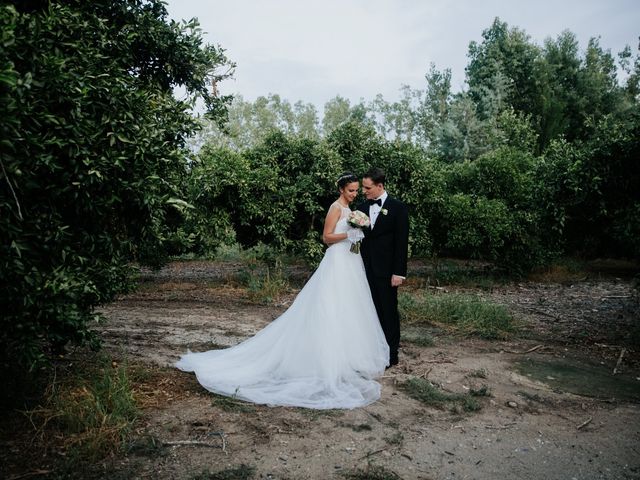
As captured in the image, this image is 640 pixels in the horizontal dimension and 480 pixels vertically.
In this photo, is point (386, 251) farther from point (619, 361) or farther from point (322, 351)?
point (619, 361)

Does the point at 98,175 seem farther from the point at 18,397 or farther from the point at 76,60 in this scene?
the point at 18,397

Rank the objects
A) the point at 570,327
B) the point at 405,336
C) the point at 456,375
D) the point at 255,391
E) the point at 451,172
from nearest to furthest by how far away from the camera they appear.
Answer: the point at 255,391 → the point at 456,375 → the point at 405,336 → the point at 570,327 → the point at 451,172

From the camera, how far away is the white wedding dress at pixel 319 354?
216 inches

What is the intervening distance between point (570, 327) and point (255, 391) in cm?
702

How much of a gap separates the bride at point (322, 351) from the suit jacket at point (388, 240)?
24 centimetres

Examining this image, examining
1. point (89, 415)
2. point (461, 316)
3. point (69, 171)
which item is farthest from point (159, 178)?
point (461, 316)

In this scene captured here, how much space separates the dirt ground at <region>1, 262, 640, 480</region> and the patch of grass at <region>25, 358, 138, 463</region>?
212 millimetres

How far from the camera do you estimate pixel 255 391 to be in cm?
548

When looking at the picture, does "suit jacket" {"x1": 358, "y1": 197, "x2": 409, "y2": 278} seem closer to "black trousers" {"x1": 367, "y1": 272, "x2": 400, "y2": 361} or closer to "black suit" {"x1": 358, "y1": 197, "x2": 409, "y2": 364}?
"black suit" {"x1": 358, "y1": 197, "x2": 409, "y2": 364}

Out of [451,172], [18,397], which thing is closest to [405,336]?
[18,397]

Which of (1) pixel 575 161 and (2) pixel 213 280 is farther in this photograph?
(2) pixel 213 280

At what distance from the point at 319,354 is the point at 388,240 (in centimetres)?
196

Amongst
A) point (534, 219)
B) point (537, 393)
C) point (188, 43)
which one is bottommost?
point (537, 393)

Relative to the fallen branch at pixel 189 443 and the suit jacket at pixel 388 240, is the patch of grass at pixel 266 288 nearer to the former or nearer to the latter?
the suit jacket at pixel 388 240
